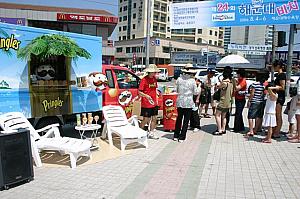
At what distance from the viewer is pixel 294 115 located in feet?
25.0

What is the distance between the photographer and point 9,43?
5773 millimetres

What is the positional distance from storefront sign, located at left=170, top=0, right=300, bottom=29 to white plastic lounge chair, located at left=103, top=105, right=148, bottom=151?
302 inches

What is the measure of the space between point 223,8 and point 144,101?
7.35 m

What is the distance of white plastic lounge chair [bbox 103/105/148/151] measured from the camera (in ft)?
21.7

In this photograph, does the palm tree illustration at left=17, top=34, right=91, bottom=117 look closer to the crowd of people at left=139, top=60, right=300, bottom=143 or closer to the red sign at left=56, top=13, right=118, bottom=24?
the crowd of people at left=139, top=60, right=300, bottom=143

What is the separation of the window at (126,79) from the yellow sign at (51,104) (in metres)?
2.07

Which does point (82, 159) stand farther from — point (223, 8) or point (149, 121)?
point (223, 8)

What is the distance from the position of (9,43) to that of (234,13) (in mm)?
9604

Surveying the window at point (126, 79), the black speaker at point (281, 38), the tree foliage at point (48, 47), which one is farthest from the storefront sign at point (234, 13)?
the tree foliage at point (48, 47)

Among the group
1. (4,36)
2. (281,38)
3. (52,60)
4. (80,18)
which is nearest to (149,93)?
(52,60)

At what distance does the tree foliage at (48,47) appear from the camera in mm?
5875

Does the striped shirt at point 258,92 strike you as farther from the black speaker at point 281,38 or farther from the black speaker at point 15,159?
the black speaker at point 15,159

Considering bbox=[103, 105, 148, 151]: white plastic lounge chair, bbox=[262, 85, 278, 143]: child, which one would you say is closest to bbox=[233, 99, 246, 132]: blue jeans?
bbox=[262, 85, 278, 143]: child

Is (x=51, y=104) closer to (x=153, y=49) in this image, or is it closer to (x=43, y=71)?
(x=43, y=71)
